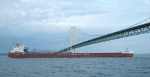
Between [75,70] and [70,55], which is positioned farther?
[70,55]

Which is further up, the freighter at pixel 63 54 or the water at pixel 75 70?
the freighter at pixel 63 54

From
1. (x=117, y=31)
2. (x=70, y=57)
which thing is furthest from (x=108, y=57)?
(x=117, y=31)

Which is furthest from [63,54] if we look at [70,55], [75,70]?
[75,70]

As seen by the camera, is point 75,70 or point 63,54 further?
point 63,54

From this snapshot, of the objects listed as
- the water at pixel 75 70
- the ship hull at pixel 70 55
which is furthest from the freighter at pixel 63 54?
the water at pixel 75 70

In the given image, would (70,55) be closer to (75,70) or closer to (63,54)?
(63,54)

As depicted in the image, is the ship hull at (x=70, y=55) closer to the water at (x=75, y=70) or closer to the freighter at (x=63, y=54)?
the freighter at (x=63, y=54)

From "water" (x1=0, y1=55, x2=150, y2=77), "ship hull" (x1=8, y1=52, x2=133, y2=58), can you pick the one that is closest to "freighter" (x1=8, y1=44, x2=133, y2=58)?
"ship hull" (x1=8, y1=52, x2=133, y2=58)

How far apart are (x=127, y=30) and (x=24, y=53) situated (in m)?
75.7

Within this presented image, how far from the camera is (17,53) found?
321ft

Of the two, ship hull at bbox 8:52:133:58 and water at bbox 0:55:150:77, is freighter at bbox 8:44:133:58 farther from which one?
water at bbox 0:55:150:77

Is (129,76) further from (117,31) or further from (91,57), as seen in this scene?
(91,57)

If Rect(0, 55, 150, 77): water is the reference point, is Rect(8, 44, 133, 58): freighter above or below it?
above

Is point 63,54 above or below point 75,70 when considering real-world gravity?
above
